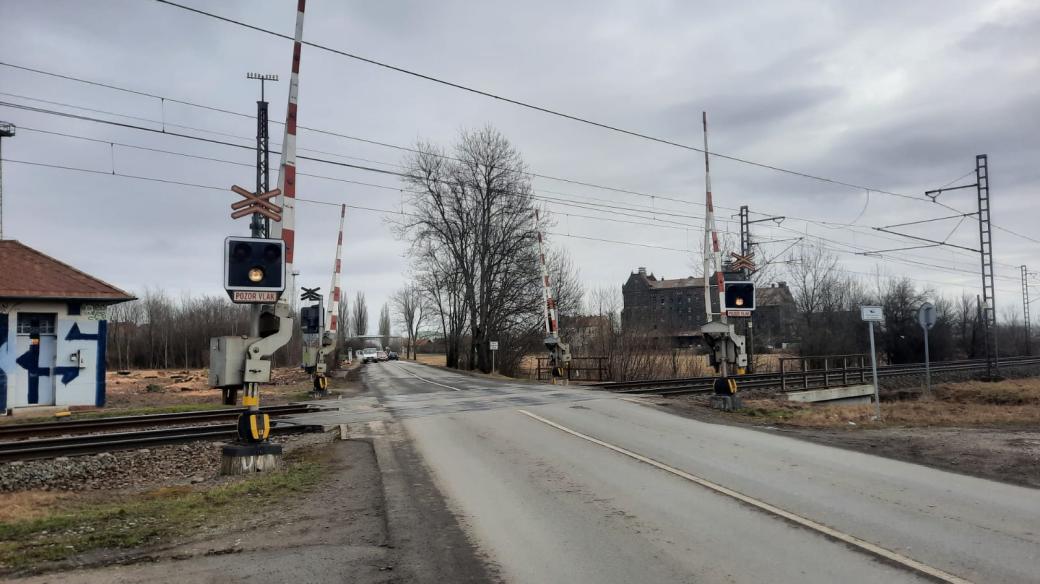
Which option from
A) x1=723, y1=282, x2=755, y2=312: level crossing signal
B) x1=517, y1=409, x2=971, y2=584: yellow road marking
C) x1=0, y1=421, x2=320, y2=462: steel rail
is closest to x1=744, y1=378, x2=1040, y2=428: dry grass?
x1=723, y1=282, x2=755, y2=312: level crossing signal

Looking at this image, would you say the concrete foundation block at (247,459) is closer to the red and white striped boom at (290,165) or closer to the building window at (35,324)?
the red and white striped boom at (290,165)

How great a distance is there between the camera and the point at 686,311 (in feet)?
366

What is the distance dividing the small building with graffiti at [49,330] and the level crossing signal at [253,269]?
1832cm

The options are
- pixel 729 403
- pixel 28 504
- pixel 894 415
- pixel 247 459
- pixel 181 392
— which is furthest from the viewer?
pixel 181 392

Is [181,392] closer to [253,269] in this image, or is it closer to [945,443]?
[253,269]

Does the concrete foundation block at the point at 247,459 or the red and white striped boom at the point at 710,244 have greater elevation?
the red and white striped boom at the point at 710,244

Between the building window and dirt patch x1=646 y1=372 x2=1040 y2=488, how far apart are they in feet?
69.4

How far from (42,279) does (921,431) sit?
27456mm

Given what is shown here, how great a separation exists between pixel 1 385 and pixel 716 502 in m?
24.5

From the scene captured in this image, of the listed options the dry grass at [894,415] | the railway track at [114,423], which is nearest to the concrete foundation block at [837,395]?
the dry grass at [894,415]

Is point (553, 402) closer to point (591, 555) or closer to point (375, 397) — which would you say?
point (375, 397)

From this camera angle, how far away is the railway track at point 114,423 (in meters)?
15.9

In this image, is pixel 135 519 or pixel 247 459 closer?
pixel 135 519

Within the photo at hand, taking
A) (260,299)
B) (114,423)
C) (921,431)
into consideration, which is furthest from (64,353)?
(921,431)
